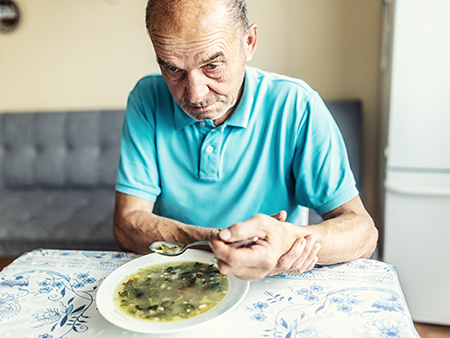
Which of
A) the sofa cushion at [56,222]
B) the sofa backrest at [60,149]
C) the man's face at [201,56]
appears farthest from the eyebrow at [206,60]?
the sofa backrest at [60,149]

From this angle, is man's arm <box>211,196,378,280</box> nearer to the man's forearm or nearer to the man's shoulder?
the man's forearm

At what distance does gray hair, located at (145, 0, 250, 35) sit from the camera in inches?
38.8

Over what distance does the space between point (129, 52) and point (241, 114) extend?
5.80ft

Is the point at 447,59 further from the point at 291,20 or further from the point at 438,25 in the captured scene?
the point at 291,20

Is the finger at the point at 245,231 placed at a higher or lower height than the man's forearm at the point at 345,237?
higher

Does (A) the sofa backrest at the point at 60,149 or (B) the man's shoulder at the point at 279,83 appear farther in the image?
(A) the sofa backrest at the point at 60,149

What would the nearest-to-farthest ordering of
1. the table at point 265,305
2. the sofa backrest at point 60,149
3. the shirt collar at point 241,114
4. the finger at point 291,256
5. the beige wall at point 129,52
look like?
the table at point 265,305 → the finger at point 291,256 → the shirt collar at point 241,114 → the beige wall at point 129,52 → the sofa backrest at point 60,149

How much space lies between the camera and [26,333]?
29.2 inches

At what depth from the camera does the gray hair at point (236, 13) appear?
984 mm

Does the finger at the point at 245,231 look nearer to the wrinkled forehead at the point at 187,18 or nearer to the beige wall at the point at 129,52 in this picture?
the wrinkled forehead at the point at 187,18

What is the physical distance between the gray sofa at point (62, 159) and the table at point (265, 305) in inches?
55.6

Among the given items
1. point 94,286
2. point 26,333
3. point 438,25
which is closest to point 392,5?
point 438,25

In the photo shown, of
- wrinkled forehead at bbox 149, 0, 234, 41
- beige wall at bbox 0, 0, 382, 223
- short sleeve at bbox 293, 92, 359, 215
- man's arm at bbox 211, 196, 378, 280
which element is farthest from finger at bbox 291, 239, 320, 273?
beige wall at bbox 0, 0, 382, 223

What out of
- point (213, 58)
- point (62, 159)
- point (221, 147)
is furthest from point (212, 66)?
point (62, 159)
